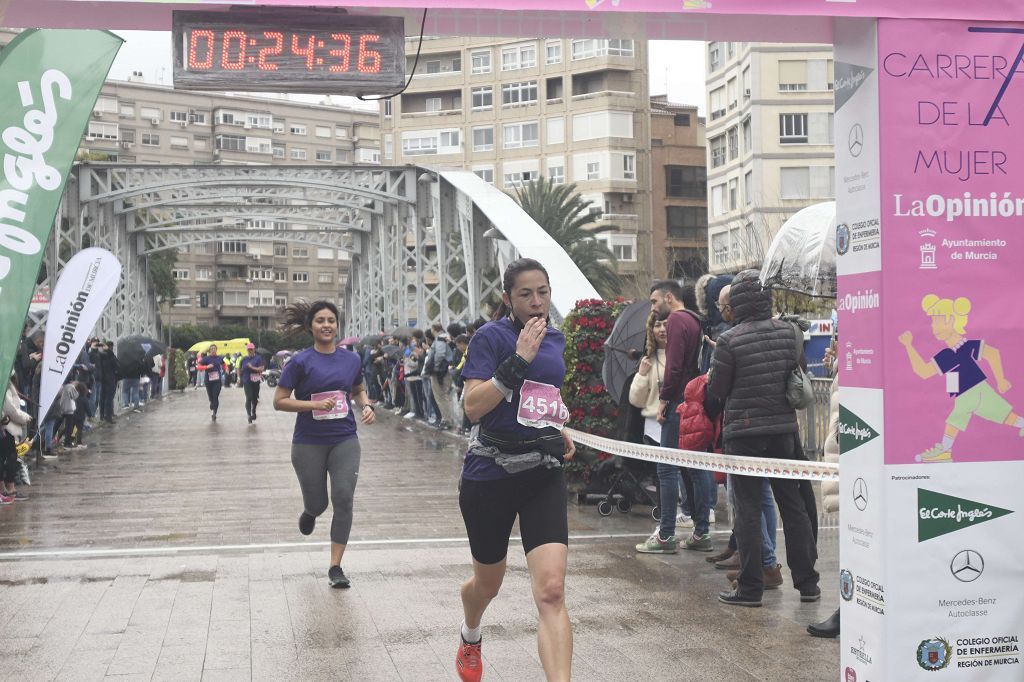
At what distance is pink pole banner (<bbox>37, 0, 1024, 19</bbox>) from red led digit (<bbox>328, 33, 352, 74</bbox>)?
14 cm

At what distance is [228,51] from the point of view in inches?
208

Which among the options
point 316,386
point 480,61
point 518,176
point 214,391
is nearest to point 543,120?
point 518,176

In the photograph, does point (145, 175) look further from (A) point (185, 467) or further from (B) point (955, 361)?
(B) point (955, 361)

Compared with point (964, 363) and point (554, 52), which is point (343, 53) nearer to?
point (964, 363)

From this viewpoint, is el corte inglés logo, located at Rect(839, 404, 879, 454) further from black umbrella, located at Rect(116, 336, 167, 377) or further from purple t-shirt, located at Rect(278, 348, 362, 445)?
black umbrella, located at Rect(116, 336, 167, 377)

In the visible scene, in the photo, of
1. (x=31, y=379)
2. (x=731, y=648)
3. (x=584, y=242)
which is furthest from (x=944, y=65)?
(x=584, y=242)

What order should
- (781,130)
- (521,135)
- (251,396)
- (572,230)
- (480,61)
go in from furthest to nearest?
1. (480,61)
2. (521,135)
3. (781,130)
4. (572,230)
5. (251,396)

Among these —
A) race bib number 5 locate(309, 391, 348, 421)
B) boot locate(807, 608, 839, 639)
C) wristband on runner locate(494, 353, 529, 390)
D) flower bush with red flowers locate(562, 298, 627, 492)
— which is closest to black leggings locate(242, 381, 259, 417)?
flower bush with red flowers locate(562, 298, 627, 492)

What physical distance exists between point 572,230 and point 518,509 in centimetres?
5477

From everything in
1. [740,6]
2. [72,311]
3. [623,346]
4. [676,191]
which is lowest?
[623,346]

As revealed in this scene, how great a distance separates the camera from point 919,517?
526 cm

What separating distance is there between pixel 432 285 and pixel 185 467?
80.0 metres

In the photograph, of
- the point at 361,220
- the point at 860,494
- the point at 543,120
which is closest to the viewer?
the point at 860,494

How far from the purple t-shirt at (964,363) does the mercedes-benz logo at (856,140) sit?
89 centimetres
